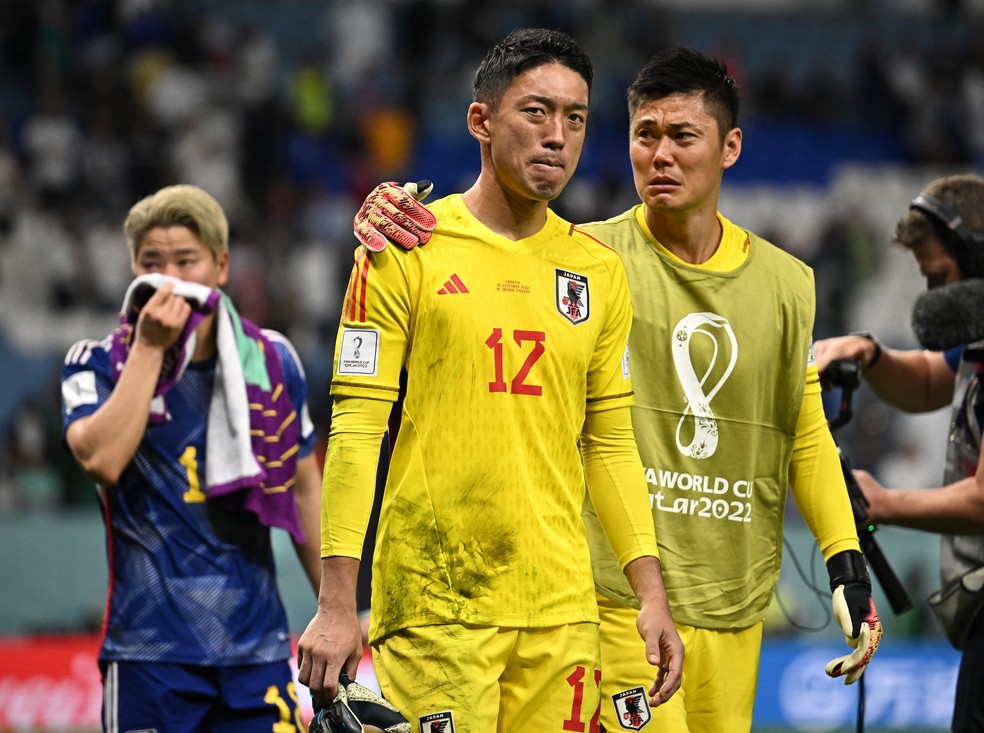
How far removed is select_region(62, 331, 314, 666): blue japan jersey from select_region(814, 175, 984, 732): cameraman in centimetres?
211

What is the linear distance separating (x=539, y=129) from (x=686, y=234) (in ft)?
3.28

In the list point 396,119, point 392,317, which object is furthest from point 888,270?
point 392,317

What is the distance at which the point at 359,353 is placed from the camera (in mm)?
3525

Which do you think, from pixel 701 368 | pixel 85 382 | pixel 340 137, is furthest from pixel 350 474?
pixel 340 137

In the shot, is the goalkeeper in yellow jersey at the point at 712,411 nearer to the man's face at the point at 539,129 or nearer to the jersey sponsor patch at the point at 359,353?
the man's face at the point at 539,129

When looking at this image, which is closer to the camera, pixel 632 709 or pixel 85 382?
pixel 632 709

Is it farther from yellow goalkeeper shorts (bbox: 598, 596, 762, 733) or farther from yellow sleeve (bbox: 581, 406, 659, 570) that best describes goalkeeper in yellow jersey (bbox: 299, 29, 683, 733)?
yellow goalkeeper shorts (bbox: 598, 596, 762, 733)

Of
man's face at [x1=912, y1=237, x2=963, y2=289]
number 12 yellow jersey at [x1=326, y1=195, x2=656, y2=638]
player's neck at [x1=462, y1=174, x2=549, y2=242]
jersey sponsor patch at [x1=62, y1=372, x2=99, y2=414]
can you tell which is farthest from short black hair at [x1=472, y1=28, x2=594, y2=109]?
man's face at [x1=912, y1=237, x2=963, y2=289]

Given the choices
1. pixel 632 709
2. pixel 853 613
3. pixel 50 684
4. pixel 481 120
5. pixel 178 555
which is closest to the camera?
pixel 481 120

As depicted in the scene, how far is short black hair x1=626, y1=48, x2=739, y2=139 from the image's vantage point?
4.38 meters

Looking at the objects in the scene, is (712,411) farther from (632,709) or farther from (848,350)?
(848,350)

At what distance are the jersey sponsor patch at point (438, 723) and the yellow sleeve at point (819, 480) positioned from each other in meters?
1.49

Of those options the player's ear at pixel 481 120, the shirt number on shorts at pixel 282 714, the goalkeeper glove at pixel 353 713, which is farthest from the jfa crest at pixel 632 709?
the player's ear at pixel 481 120

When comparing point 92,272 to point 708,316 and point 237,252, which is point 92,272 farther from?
point 708,316
